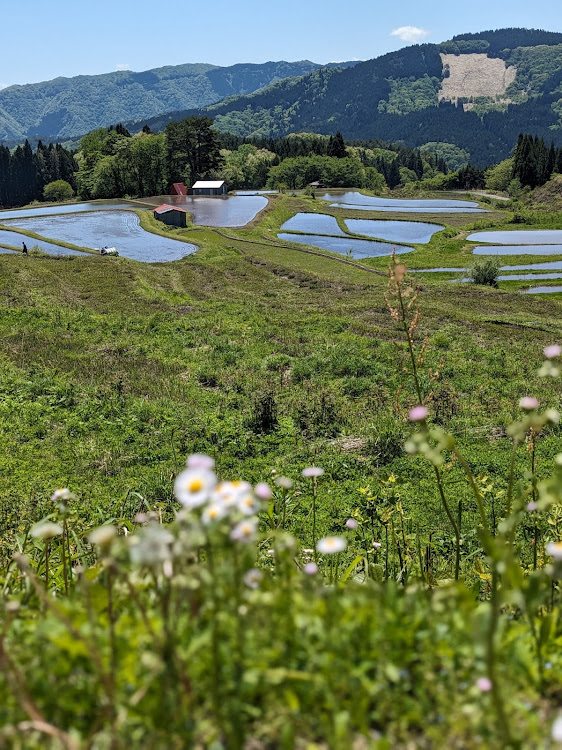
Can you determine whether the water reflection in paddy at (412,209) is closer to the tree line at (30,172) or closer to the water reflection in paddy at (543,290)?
the water reflection in paddy at (543,290)

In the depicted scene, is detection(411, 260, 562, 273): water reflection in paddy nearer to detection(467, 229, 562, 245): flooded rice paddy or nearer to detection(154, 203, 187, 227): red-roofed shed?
detection(467, 229, 562, 245): flooded rice paddy

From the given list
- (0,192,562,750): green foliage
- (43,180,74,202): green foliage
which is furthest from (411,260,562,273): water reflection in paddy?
(43,180,74,202): green foliage

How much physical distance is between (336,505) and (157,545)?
8738mm

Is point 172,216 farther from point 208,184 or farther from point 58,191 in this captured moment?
point 58,191

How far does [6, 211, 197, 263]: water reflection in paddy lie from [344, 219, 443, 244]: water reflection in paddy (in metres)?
22.1

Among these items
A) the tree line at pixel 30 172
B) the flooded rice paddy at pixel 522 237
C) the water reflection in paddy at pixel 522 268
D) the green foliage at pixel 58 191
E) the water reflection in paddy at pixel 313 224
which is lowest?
the water reflection in paddy at pixel 522 268

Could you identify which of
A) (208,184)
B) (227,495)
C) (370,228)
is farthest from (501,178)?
(227,495)

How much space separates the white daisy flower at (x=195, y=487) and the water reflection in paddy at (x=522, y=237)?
194 feet

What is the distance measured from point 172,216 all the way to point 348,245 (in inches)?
777

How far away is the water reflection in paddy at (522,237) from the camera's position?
55.9 metres

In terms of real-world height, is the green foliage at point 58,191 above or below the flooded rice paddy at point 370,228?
above

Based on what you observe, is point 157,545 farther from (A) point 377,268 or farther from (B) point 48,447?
(A) point 377,268

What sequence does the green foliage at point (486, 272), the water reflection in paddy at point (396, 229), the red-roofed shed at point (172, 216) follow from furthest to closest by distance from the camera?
1. the red-roofed shed at point (172, 216)
2. the water reflection in paddy at point (396, 229)
3. the green foliage at point (486, 272)

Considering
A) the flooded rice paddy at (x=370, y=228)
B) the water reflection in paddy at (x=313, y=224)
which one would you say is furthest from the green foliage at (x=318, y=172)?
the flooded rice paddy at (x=370, y=228)
